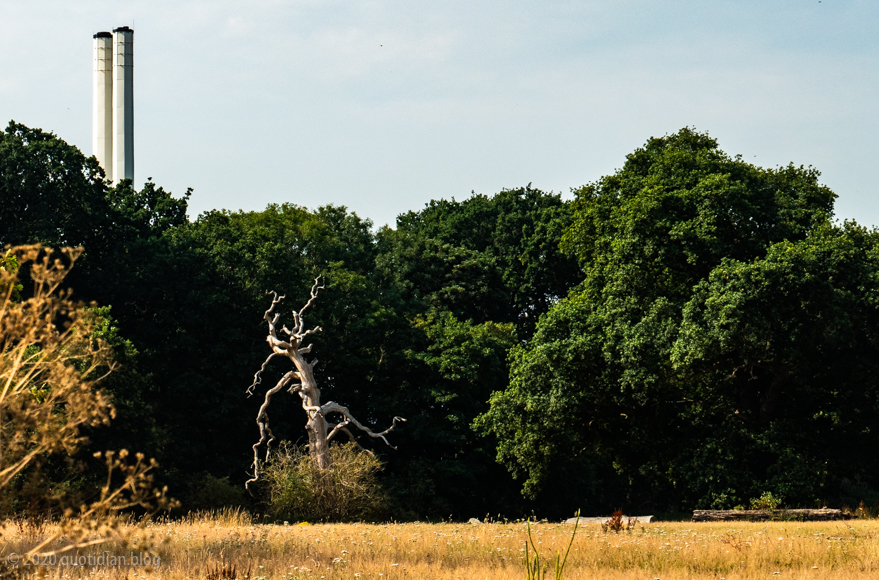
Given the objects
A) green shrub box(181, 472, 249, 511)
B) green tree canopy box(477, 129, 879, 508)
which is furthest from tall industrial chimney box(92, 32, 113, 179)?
green tree canopy box(477, 129, 879, 508)

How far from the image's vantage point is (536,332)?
31344 mm

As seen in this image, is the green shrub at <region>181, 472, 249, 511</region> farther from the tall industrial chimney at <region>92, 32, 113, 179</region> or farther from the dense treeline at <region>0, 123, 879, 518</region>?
the tall industrial chimney at <region>92, 32, 113, 179</region>

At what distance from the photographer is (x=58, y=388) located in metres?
5.20

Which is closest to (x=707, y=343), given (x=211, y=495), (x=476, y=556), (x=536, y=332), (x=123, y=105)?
(x=536, y=332)

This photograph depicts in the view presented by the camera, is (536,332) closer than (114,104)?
Yes

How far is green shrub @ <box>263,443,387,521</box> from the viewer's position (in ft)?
90.6

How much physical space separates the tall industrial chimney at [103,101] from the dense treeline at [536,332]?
13.9 meters

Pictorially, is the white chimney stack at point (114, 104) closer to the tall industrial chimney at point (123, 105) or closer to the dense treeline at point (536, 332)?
the tall industrial chimney at point (123, 105)

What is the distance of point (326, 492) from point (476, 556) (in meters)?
16.6

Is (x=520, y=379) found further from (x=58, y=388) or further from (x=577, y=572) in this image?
(x=58, y=388)

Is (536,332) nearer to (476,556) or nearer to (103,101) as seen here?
(476,556)

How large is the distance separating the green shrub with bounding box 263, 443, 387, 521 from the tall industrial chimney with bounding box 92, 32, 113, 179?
124 feet

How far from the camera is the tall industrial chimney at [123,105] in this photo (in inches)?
2329

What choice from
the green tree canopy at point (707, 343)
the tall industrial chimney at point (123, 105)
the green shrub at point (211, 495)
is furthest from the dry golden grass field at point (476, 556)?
the tall industrial chimney at point (123, 105)
